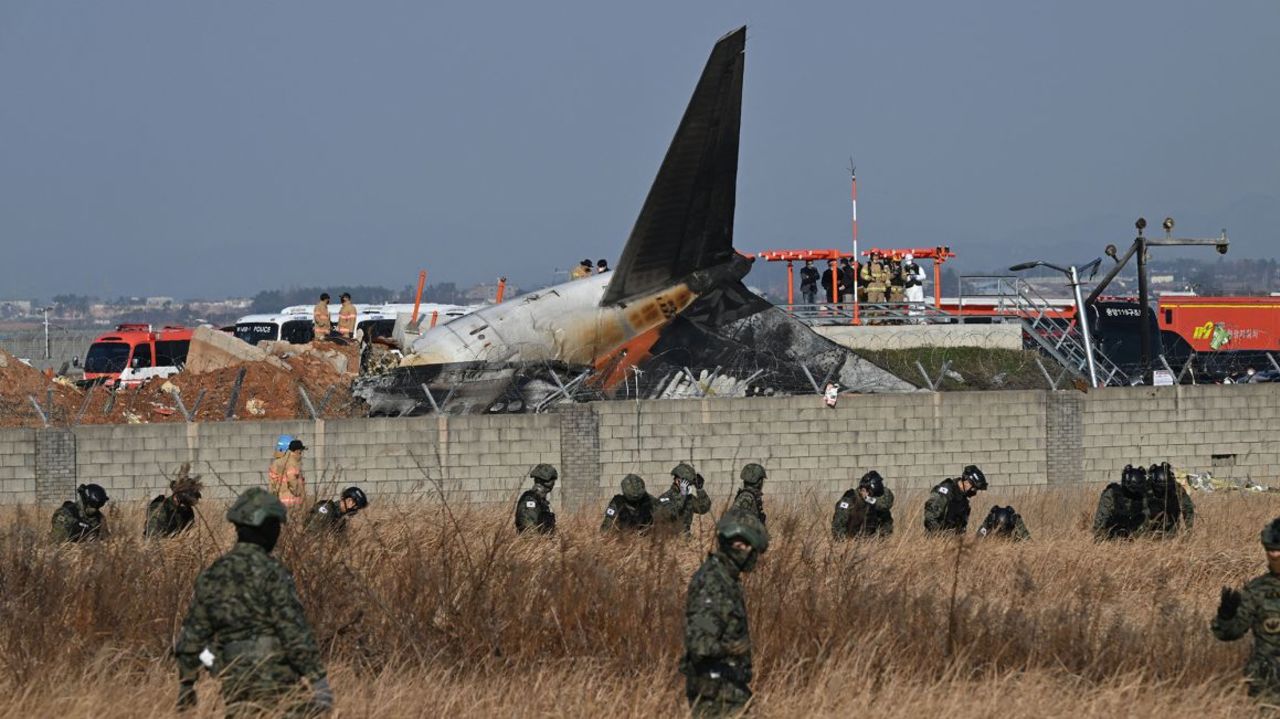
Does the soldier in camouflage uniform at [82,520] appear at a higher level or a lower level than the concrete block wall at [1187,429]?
lower

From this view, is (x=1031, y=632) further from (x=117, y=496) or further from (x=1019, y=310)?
(x=1019, y=310)

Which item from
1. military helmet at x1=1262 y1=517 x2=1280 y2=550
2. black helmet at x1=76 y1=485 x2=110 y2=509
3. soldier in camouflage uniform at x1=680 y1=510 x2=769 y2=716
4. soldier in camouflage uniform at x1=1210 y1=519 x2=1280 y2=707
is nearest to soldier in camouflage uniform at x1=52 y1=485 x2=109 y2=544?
black helmet at x1=76 y1=485 x2=110 y2=509

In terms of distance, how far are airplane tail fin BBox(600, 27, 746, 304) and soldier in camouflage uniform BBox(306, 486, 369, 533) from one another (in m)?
15.3

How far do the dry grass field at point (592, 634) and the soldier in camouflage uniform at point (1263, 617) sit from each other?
1.44 feet

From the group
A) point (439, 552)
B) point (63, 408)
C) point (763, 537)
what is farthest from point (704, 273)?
point (763, 537)

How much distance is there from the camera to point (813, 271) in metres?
40.2

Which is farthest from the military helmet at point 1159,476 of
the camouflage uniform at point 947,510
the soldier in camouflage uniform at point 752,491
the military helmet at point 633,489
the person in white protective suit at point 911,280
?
the person in white protective suit at point 911,280

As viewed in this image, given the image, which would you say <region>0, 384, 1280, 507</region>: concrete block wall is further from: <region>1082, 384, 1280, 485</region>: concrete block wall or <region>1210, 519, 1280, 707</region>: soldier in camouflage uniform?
<region>1210, 519, 1280, 707</region>: soldier in camouflage uniform

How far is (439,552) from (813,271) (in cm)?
2625

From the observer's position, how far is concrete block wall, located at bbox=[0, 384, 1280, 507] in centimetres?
2516

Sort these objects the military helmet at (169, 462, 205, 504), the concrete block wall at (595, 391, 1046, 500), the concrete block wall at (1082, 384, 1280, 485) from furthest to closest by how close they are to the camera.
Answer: the concrete block wall at (1082, 384, 1280, 485)
the concrete block wall at (595, 391, 1046, 500)
the military helmet at (169, 462, 205, 504)

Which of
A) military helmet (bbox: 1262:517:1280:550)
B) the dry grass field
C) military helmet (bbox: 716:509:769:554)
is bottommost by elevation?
the dry grass field

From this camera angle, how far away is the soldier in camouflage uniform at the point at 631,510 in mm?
17188

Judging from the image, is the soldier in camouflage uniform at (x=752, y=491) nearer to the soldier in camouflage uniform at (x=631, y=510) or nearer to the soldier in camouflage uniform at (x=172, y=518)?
the soldier in camouflage uniform at (x=631, y=510)
